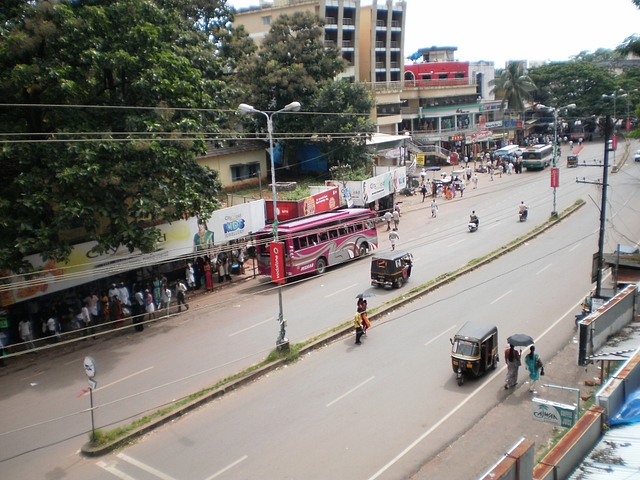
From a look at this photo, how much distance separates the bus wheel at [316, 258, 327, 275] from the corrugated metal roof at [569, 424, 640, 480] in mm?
18998

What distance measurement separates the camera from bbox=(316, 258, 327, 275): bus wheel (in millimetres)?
27266

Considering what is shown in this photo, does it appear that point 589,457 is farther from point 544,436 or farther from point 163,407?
point 163,407

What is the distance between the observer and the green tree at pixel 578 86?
8194cm

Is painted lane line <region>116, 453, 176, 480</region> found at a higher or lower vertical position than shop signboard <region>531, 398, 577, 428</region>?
lower

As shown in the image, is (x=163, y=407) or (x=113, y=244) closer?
(x=163, y=407)

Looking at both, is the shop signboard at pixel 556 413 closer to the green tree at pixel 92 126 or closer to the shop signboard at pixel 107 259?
the green tree at pixel 92 126

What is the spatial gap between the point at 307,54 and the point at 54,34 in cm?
2516

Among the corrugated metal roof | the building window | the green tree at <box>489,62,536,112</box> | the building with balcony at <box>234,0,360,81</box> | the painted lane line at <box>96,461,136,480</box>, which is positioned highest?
the building with balcony at <box>234,0,360,81</box>

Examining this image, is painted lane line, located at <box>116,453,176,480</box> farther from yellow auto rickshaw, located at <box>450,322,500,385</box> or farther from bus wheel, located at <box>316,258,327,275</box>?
bus wheel, located at <box>316,258,327,275</box>

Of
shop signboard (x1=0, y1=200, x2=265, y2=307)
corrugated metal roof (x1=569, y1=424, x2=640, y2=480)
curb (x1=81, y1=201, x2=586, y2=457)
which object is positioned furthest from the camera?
shop signboard (x1=0, y1=200, x2=265, y2=307)

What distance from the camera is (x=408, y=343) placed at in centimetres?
1867

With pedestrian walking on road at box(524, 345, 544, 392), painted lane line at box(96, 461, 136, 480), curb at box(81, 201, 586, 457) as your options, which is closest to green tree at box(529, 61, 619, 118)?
curb at box(81, 201, 586, 457)

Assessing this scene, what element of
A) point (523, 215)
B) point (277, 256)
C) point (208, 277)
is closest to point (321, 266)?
point (208, 277)

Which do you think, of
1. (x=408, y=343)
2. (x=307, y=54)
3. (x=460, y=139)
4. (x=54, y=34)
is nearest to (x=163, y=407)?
(x=408, y=343)
